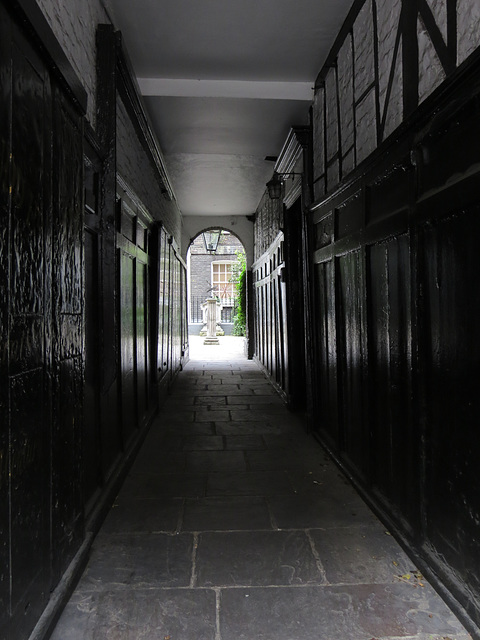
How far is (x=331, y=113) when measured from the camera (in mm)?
3971

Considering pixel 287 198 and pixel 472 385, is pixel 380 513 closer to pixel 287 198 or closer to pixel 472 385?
pixel 472 385

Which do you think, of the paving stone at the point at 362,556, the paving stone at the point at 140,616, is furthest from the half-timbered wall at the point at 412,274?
the paving stone at the point at 140,616

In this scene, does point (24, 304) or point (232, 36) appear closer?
point (24, 304)

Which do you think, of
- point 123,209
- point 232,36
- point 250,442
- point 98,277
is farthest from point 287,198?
point 98,277

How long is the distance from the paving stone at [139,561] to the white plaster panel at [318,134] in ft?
11.0

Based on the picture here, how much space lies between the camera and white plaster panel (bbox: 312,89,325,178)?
14.0 feet

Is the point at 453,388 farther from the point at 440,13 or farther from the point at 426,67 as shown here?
the point at 440,13

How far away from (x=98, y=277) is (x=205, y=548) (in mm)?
1680

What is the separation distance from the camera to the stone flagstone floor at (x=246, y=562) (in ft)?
6.10

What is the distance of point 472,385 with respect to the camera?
5.89 feet

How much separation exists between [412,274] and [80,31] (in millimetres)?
2271

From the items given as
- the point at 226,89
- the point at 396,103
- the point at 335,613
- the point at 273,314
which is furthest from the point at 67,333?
the point at 273,314

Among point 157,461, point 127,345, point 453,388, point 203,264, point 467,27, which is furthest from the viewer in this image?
point 203,264

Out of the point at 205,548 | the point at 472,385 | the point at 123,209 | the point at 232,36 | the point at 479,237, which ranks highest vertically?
the point at 232,36
